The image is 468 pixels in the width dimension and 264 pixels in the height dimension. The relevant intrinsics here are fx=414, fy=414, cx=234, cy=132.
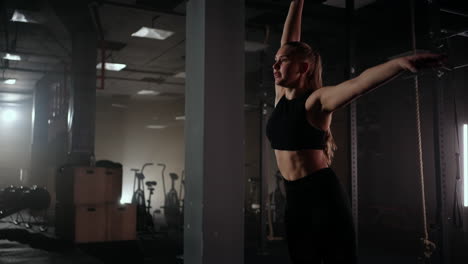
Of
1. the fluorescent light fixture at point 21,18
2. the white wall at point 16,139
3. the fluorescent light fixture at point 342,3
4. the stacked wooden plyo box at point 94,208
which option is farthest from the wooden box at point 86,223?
the white wall at point 16,139

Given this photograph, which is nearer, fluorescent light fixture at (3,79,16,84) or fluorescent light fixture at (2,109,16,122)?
fluorescent light fixture at (3,79,16,84)

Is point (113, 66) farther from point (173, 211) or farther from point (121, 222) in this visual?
point (121, 222)

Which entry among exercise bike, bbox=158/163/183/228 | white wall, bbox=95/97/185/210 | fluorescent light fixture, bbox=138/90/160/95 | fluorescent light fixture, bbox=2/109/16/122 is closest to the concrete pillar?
exercise bike, bbox=158/163/183/228

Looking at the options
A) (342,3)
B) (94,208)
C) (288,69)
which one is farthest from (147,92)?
(288,69)

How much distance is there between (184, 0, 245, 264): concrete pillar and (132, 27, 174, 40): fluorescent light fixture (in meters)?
4.47

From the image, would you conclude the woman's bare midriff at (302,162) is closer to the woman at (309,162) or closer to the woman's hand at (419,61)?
the woman at (309,162)

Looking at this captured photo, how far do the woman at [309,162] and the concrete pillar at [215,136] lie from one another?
4.10ft

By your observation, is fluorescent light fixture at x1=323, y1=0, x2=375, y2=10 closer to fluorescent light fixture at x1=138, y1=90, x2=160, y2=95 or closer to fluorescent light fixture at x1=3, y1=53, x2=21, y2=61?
fluorescent light fixture at x1=3, y1=53, x2=21, y2=61

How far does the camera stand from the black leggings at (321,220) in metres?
1.62

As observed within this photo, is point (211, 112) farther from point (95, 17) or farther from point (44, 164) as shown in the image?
point (44, 164)

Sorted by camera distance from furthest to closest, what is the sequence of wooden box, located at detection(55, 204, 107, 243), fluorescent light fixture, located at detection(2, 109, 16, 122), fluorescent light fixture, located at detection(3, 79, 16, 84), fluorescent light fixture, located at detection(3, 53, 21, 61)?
fluorescent light fixture, located at detection(2, 109, 16, 122)
fluorescent light fixture, located at detection(3, 79, 16, 84)
fluorescent light fixture, located at detection(3, 53, 21, 61)
wooden box, located at detection(55, 204, 107, 243)

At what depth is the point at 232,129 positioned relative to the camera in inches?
123

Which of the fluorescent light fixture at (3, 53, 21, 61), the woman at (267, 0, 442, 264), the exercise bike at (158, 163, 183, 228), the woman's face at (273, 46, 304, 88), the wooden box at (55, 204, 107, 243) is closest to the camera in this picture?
the woman at (267, 0, 442, 264)

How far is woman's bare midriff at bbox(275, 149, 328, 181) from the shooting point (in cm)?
169
